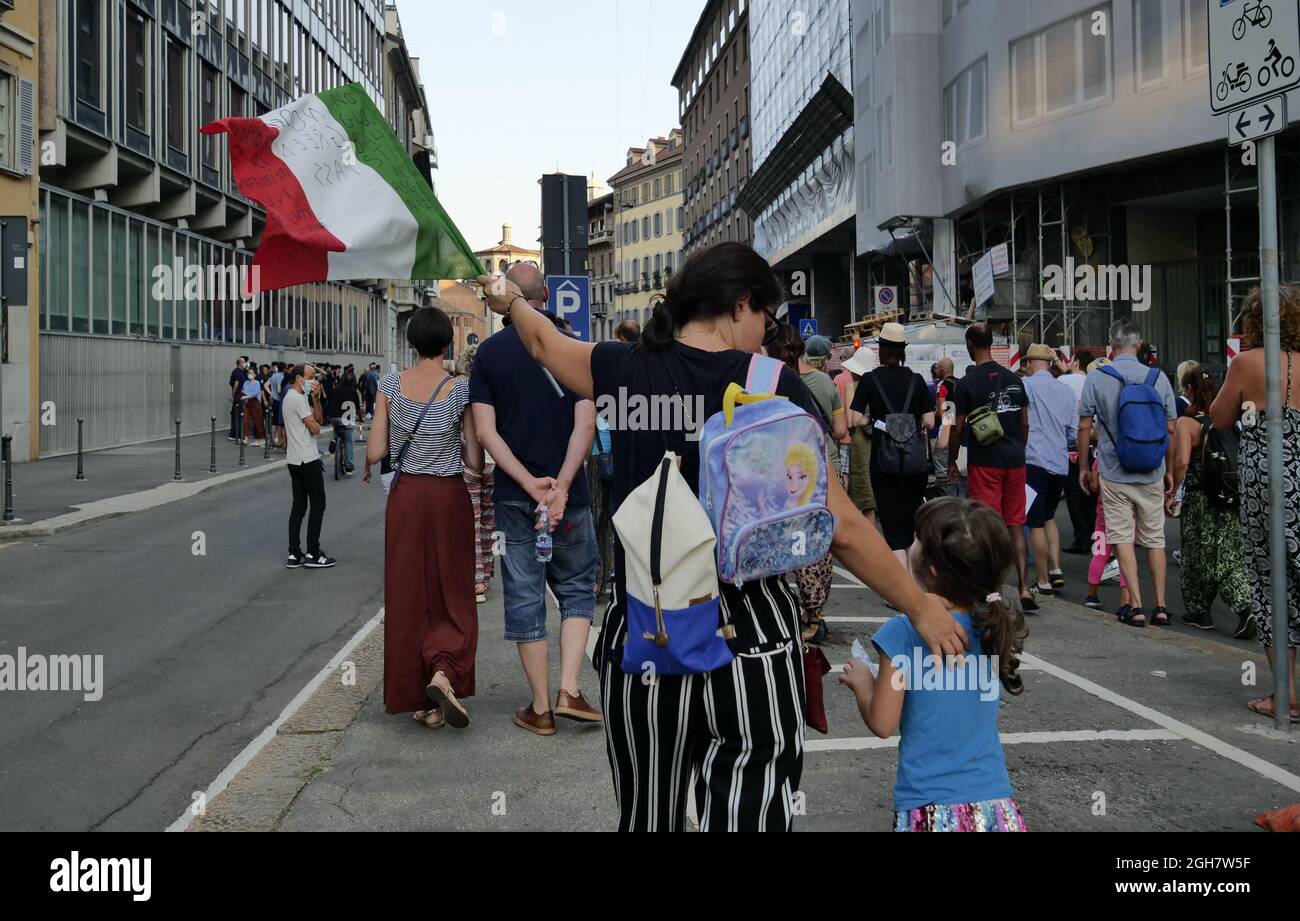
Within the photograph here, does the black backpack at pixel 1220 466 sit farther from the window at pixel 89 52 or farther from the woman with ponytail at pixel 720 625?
the window at pixel 89 52

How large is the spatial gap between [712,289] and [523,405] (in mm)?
2812

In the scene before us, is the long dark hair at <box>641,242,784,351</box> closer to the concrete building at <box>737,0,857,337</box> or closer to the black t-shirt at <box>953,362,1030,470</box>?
the black t-shirt at <box>953,362,1030,470</box>

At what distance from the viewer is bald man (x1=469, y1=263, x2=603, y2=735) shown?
18.0ft

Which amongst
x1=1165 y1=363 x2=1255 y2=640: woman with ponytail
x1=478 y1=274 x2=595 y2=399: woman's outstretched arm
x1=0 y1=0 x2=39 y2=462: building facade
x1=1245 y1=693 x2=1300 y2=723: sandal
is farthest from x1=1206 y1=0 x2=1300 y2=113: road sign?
x1=0 y1=0 x2=39 y2=462: building facade

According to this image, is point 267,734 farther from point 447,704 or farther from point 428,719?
point 447,704

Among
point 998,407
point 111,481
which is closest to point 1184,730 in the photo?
point 998,407

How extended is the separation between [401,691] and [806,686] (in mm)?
3275

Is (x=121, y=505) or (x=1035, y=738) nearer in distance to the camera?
(x=1035, y=738)

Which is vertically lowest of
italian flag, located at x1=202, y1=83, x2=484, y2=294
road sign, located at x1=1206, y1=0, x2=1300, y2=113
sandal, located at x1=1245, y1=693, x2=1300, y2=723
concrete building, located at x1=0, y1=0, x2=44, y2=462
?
sandal, located at x1=1245, y1=693, x2=1300, y2=723

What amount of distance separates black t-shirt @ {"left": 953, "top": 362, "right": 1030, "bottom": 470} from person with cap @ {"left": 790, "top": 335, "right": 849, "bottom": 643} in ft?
3.37

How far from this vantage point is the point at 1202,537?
8227 mm
